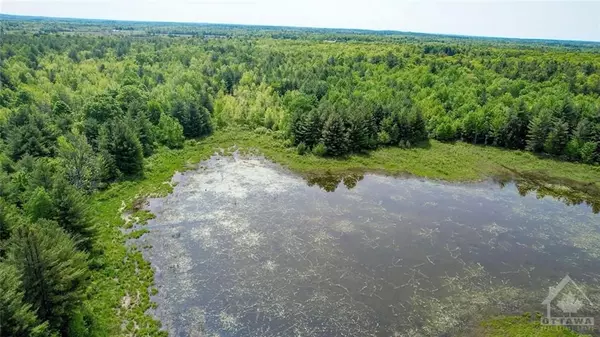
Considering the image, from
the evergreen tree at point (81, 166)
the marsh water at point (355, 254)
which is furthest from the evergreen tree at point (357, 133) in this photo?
the evergreen tree at point (81, 166)

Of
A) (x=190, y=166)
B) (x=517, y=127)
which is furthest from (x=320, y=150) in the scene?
(x=517, y=127)

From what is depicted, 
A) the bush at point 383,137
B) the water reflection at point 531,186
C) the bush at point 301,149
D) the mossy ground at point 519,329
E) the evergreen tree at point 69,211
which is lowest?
the mossy ground at point 519,329

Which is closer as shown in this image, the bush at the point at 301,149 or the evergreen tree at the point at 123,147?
the evergreen tree at the point at 123,147

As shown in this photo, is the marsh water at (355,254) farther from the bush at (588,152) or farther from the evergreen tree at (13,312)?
the bush at (588,152)

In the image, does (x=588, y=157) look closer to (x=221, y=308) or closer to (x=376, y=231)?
(x=376, y=231)

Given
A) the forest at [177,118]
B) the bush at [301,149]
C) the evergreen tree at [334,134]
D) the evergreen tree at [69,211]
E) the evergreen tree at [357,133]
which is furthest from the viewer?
the evergreen tree at [357,133]

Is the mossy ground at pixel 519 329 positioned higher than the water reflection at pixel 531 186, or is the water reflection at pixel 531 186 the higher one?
the water reflection at pixel 531 186

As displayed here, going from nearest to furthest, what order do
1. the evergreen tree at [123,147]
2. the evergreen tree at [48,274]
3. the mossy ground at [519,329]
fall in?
the evergreen tree at [48,274] < the mossy ground at [519,329] < the evergreen tree at [123,147]
